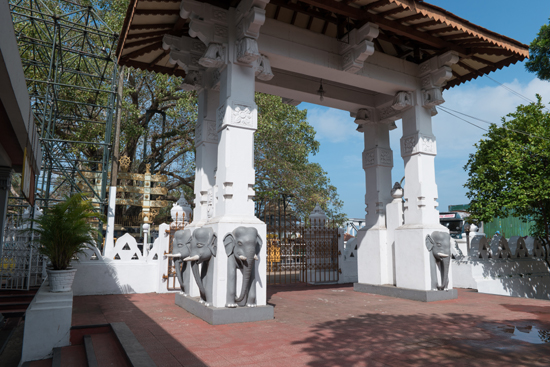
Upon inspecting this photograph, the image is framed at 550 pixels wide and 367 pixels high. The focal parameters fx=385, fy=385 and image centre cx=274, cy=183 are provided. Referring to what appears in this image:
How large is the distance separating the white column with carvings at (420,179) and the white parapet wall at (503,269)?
7.45ft

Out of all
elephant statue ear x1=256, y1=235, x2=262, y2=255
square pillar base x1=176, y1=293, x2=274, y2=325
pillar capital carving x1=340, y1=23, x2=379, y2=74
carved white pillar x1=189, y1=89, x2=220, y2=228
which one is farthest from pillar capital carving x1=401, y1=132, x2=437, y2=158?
square pillar base x1=176, y1=293, x2=274, y2=325

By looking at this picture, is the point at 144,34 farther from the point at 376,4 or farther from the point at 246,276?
the point at 246,276

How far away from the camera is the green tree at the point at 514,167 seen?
1058 cm

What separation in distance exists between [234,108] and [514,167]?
883cm

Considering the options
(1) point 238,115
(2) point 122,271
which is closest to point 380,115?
(1) point 238,115

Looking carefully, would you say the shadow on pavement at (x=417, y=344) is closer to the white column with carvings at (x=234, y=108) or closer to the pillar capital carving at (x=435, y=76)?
the white column with carvings at (x=234, y=108)

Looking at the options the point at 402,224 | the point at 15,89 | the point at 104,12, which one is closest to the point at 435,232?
the point at 402,224

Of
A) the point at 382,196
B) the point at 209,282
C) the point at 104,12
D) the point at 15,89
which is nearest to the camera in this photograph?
the point at 15,89

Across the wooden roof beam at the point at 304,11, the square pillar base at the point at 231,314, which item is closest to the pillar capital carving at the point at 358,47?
the wooden roof beam at the point at 304,11

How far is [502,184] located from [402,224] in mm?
4281

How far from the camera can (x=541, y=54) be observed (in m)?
18.2

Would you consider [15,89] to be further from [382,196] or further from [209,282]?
[382,196]

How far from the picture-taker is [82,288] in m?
8.59

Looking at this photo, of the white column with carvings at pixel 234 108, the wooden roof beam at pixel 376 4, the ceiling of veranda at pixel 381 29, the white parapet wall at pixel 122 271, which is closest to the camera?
the white column with carvings at pixel 234 108
